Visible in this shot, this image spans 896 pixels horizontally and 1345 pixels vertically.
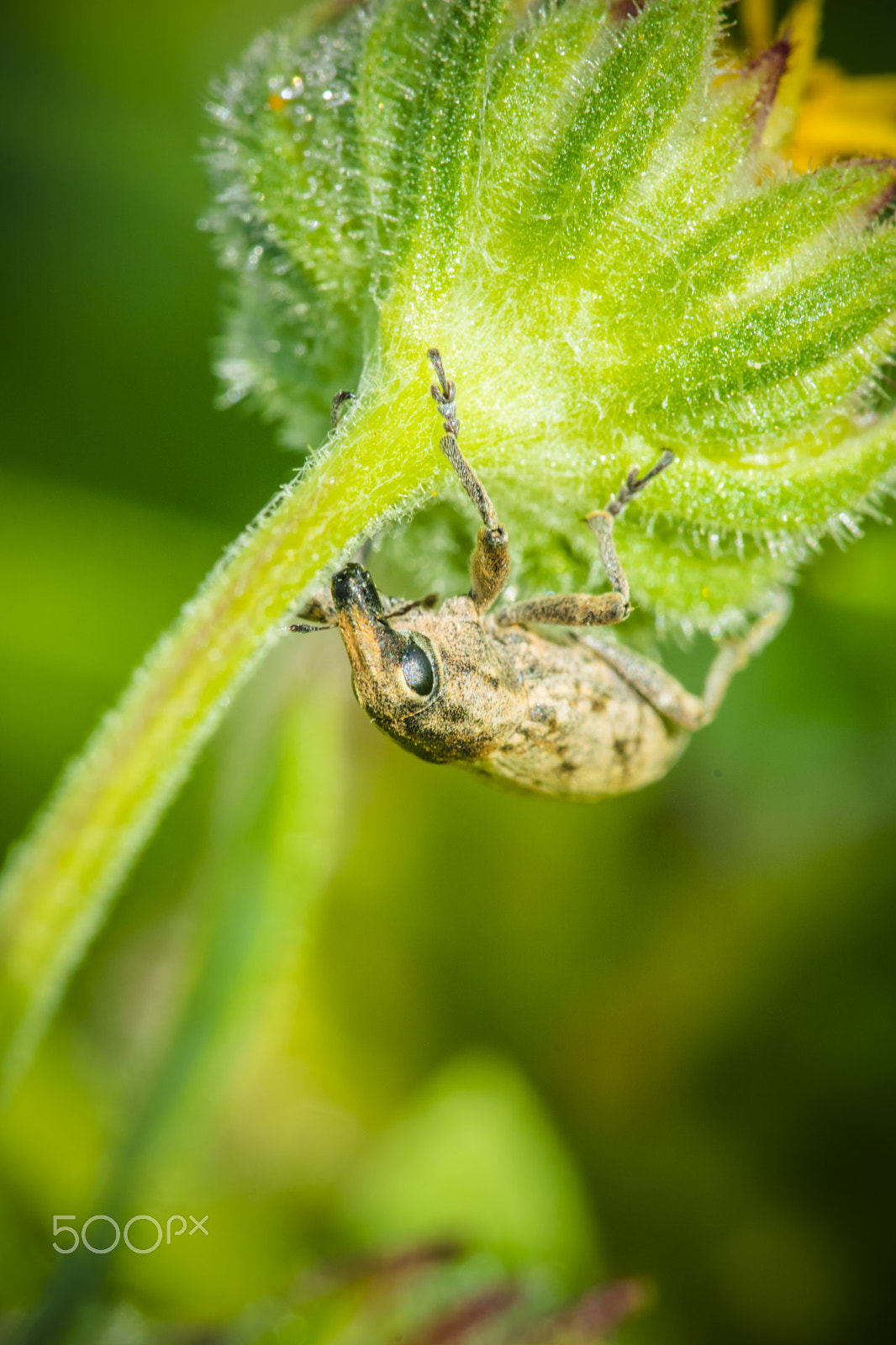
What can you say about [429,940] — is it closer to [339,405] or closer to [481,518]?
[481,518]

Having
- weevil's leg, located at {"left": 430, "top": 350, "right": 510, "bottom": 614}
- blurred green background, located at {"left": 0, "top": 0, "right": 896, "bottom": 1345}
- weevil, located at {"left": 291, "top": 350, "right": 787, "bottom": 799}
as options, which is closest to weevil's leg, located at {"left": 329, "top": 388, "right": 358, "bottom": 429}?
weevil, located at {"left": 291, "top": 350, "right": 787, "bottom": 799}

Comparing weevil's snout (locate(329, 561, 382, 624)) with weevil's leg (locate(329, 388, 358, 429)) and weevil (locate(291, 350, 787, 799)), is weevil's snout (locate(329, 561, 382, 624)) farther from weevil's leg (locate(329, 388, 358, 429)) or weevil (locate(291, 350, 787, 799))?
weevil's leg (locate(329, 388, 358, 429))

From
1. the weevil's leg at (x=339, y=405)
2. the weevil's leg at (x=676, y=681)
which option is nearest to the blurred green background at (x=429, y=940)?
the weevil's leg at (x=676, y=681)

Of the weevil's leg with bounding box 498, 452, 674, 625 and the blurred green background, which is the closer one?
the weevil's leg with bounding box 498, 452, 674, 625

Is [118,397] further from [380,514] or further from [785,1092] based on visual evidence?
[785,1092]

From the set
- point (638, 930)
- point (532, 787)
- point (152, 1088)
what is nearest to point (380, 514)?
point (532, 787)

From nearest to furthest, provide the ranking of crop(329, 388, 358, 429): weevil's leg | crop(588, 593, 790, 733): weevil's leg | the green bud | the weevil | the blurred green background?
the green bud < crop(329, 388, 358, 429): weevil's leg < the weevil < crop(588, 593, 790, 733): weevil's leg < the blurred green background

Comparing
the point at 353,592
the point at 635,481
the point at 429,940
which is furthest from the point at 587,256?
the point at 429,940
